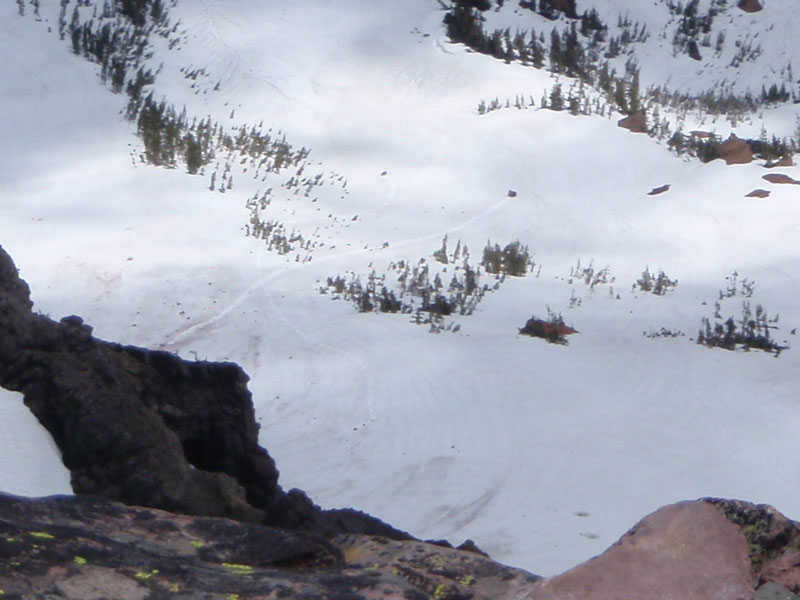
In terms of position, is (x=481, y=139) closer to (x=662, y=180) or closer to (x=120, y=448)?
(x=662, y=180)

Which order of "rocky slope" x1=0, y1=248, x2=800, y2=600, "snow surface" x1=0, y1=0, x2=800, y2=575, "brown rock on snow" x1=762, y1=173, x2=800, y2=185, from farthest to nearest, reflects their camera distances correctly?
"brown rock on snow" x1=762, y1=173, x2=800, y2=185 → "snow surface" x1=0, y1=0, x2=800, y2=575 → "rocky slope" x1=0, y1=248, x2=800, y2=600

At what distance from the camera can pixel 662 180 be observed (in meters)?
11.8

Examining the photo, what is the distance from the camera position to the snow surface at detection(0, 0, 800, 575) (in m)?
5.54

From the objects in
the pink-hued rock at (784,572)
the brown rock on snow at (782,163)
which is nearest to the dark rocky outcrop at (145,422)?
the pink-hued rock at (784,572)

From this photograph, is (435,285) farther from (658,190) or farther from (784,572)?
(784,572)

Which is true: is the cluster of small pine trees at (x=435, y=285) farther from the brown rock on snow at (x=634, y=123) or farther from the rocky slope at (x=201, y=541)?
the rocky slope at (x=201, y=541)

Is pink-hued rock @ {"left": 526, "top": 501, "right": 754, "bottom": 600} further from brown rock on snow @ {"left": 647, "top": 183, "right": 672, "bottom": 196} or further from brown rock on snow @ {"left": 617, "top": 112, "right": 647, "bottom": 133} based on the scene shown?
brown rock on snow @ {"left": 617, "top": 112, "right": 647, "bottom": 133}

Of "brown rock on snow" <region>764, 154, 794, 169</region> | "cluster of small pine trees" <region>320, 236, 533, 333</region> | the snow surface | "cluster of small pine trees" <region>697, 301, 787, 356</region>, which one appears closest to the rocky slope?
the snow surface

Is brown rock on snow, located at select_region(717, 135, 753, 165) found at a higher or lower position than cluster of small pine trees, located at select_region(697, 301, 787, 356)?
higher

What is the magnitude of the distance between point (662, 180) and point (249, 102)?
5151 mm

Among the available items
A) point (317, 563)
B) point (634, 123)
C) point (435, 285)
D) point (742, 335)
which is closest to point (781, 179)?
point (634, 123)

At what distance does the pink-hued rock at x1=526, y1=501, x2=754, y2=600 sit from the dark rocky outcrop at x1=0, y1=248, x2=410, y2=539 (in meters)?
1.39

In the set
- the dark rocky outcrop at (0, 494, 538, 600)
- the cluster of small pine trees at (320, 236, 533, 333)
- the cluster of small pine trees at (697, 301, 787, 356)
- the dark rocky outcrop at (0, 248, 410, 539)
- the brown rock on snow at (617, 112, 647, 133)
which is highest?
the brown rock on snow at (617, 112, 647, 133)

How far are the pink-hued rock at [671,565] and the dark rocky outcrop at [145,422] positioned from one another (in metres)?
1.39
